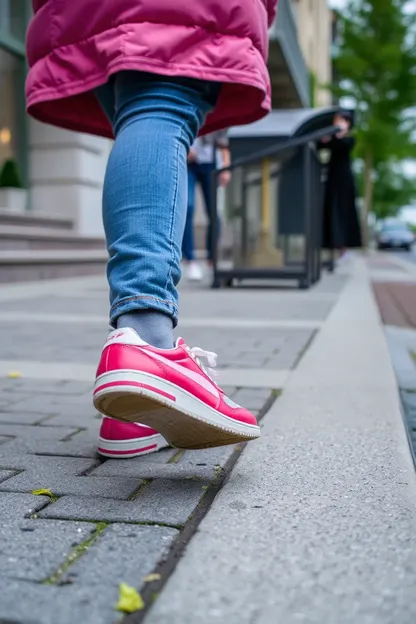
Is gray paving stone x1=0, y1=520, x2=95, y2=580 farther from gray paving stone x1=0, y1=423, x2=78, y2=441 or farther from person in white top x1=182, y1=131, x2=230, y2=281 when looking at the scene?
person in white top x1=182, y1=131, x2=230, y2=281

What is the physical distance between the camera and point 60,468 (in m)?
1.60

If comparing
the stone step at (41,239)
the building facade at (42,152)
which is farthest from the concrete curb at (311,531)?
the building facade at (42,152)

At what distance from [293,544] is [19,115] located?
9364 mm

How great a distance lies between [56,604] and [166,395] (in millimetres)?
455

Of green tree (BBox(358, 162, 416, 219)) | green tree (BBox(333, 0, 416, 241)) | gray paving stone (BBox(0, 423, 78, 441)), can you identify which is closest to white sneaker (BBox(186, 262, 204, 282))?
gray paving stone (BBox(0, 423, 78, 441))

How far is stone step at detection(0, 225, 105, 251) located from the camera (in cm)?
742

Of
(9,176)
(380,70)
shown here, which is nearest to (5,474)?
(9,176)

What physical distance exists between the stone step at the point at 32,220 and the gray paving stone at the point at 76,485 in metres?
6.68

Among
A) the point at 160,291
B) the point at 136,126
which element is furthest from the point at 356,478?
the point at 136,126

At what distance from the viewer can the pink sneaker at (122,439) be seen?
1.65 meters

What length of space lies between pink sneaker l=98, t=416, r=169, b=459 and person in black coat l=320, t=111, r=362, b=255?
269 inches

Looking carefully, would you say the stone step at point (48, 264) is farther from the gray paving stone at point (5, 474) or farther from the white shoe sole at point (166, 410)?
the white shoe sole at point (166, 410)

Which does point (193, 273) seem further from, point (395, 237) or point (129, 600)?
point (395, 237)

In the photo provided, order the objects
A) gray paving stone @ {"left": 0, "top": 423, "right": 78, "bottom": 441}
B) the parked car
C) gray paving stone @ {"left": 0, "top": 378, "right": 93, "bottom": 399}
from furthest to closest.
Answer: the parked car → gray paving stone @ {"left": 0, "top": 378, "right": 93, "bottom": 399} → gray paving stone @ {"left": 0, "top": 423, "right": 78, "bottom": 441}
